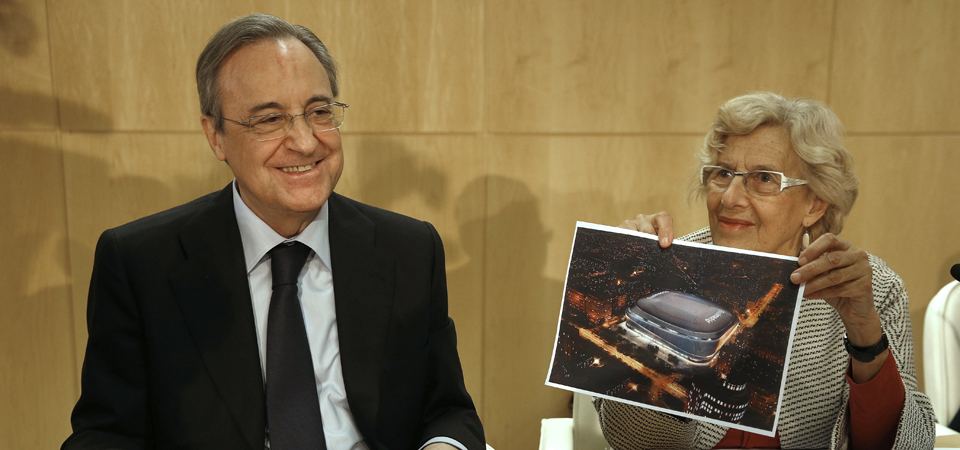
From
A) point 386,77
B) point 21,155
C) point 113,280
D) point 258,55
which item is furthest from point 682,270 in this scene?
point 21,155

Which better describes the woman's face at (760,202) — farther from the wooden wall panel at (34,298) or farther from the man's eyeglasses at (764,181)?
the wooden wall panel at (34,298)

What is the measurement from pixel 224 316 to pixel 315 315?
208mm

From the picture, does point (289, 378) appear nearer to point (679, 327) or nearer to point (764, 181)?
point (679, 327)

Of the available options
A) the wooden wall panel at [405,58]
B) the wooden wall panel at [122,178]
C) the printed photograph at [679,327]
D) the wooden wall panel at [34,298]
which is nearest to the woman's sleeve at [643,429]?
the printed photograph at [679,327]

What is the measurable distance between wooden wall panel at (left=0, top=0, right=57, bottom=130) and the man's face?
5.62 feet

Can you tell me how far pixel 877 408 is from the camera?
4.93 ft

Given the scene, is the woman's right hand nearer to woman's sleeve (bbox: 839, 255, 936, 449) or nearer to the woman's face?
the woman's face

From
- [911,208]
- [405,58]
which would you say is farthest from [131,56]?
[911,208]

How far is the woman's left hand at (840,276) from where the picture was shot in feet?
4.29

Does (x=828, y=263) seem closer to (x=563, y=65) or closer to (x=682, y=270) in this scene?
(x=682, y=270)

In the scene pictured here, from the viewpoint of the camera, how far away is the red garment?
1.49m

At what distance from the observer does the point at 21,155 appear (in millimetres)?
2688

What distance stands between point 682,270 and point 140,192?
2.45 meters

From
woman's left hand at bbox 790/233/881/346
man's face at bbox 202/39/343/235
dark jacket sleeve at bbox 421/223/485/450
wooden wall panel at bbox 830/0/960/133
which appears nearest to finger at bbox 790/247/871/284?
woman's left hand at bbox 790/233/881/346
